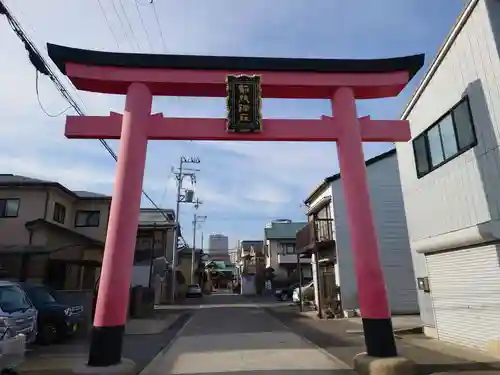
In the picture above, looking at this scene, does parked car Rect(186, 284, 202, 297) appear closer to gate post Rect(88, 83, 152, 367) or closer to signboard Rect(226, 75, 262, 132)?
gate post Rect(88, 83, 152, 367)

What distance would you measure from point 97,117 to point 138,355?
6.10 metres

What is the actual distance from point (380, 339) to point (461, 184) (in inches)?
181

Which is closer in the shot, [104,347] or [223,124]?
[104,347]

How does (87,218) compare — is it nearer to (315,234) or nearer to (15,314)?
(315,234)

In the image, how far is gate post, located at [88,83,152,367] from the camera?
7.30m

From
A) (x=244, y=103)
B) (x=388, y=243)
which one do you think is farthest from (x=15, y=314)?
(x=388, y=243)

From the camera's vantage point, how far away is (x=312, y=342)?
37.7 ft

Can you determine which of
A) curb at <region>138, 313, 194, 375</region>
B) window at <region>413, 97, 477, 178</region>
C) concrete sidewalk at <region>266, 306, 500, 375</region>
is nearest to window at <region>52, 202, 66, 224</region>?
curb at <region>138, 313, 194, 375</region>

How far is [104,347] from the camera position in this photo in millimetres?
7234

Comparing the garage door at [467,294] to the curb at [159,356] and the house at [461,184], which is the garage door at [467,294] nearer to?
the house at [461,184]

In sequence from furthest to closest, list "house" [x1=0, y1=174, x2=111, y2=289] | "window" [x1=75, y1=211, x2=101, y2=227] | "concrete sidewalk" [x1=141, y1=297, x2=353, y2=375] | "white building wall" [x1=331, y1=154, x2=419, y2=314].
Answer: "window" [x1=75, y1=211, x2=101, y2=227] → "white building wall" [x1=331, y1=154, x2=419, y2=314] → "house" [x1=0, y1=174, x2=111, y2=289] → "concrete sidewalk" [x1=141, y1=297, x2=353, y2=375]

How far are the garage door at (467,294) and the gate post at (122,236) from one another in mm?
7866

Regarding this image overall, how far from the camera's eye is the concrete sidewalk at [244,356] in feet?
26.0

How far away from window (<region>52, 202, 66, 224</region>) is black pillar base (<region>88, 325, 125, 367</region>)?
1693 centimetres
